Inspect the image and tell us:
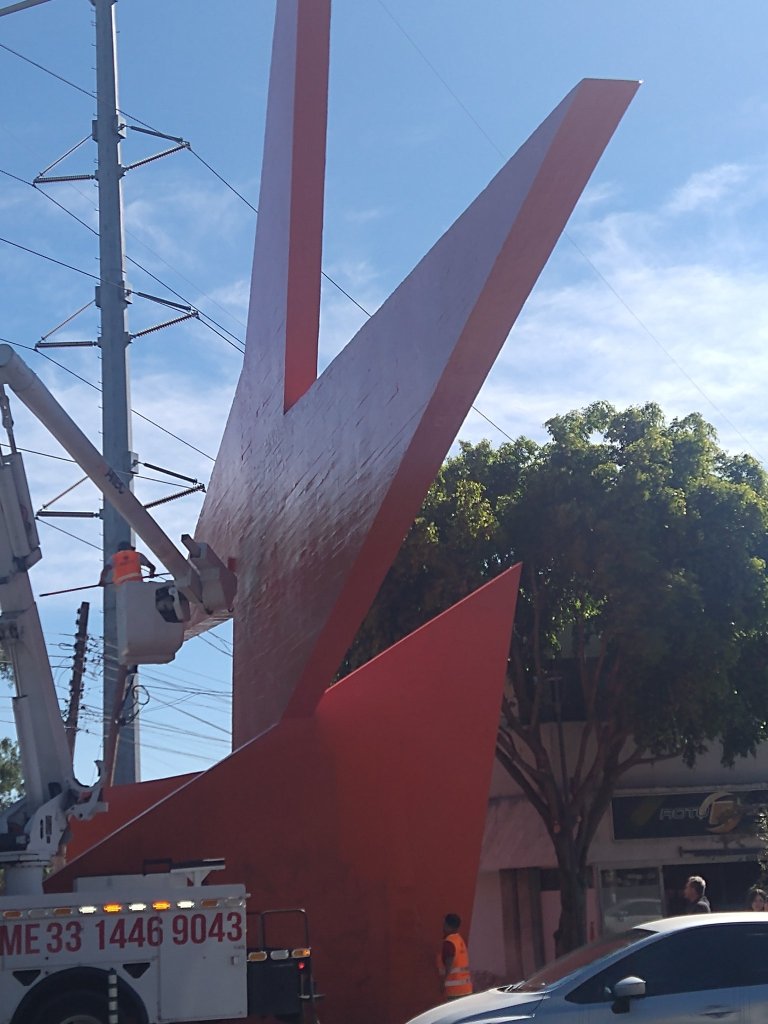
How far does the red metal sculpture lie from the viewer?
41.0 ft

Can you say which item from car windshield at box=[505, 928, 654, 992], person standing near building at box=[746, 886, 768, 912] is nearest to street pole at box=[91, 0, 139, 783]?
person standing near building at box=[746, 886, 768, 912]

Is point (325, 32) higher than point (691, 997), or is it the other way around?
point (325, 32)

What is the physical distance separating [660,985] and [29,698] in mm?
7551

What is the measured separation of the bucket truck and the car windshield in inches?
124

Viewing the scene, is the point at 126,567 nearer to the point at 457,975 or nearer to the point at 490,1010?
the point at 457,975

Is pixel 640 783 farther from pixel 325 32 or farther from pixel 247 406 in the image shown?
pixel 325 32

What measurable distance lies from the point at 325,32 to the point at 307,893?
1126 cm

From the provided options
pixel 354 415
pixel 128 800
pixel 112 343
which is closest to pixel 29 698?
pixel 354 415

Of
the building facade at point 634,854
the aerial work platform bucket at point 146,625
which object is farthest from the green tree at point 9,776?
the aerial work platform bucket at point 146,625

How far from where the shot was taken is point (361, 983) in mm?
14828

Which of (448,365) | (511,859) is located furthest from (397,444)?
(511,859)

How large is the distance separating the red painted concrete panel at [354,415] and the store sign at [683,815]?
43.5ft

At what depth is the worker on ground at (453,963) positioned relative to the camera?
1391 centimetres

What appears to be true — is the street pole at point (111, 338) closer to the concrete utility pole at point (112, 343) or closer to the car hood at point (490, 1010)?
the concrete utility pole at point (112, 343)
